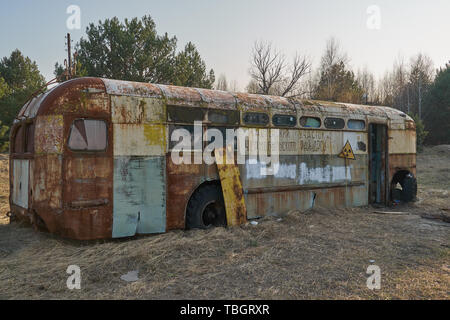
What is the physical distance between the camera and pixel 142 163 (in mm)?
5801

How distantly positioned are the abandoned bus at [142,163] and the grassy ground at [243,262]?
1.38ft

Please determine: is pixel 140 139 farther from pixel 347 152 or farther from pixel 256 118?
pixel 347 152

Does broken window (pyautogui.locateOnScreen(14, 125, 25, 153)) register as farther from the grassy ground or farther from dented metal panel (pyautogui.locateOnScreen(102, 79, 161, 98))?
dented metal panel (pyautogui.locateOnScreen(102, 79, 161, 98))

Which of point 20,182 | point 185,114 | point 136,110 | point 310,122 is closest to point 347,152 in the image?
point 310,122

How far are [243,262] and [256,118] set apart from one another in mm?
3336

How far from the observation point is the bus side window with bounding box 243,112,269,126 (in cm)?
712

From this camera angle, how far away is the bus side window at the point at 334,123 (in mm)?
8531

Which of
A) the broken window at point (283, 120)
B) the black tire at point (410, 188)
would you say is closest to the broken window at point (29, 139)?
the broken window at point (283, 120)

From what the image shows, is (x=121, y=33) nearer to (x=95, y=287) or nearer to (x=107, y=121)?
(x=107, y=121)

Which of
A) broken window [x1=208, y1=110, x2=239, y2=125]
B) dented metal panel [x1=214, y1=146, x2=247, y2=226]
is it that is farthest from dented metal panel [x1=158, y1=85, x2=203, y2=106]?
dented metal panel [x1=214, y1=146, x2=247, y2=226]

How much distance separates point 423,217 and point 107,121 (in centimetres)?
770

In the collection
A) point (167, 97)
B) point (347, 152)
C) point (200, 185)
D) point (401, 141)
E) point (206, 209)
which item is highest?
point (167, 97)
